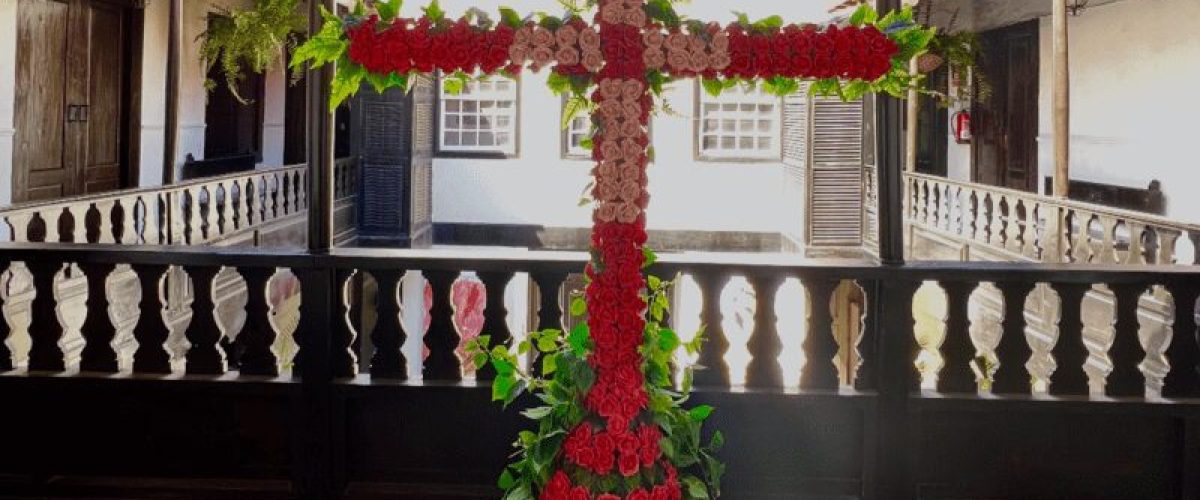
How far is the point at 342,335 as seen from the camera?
→ 3.68m

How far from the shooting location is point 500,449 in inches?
144

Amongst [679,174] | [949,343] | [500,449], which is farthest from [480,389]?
[679,174]

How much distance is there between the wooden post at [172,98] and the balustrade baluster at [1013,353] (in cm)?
757

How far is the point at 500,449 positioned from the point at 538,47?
4.92ft

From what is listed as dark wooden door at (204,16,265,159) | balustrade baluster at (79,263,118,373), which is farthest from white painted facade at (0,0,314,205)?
balustrade baluster at (79,263,118,373)

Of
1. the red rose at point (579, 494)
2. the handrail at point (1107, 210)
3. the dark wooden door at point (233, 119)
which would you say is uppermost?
the dark wooden door at point (233, 119)

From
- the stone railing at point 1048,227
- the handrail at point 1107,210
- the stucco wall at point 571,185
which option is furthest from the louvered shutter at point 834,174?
the handrail at point 1107,210

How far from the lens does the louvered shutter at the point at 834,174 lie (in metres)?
13.3

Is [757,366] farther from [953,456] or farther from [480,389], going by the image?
[480,389]

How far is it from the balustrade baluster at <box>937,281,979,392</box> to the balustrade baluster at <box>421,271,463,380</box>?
167 cm

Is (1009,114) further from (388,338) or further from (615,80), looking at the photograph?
(615,80)

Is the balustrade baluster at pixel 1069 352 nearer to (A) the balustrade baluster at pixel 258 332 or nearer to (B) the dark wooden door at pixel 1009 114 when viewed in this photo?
(A) the balustrade baluster at pixel 258 332

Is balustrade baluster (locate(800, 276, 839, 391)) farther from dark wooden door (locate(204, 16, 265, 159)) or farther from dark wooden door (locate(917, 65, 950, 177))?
dark wooden door (locate(917, 65, 950, 177))

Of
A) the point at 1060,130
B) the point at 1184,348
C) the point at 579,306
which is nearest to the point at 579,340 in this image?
the point at 579,306
